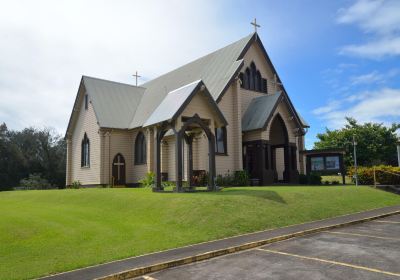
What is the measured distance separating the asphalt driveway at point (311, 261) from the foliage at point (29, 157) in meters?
44.8

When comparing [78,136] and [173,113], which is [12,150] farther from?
[173,113]

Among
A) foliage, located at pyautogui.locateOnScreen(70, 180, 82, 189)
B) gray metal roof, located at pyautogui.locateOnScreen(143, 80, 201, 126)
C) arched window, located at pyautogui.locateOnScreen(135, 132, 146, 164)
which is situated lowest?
foliage, located at pyautogui.locateOnScreen(70, 180, 82, 189)

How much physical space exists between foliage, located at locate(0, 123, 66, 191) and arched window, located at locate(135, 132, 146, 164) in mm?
22489

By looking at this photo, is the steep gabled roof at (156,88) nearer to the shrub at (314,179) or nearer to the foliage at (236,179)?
the shrub at (314,179)

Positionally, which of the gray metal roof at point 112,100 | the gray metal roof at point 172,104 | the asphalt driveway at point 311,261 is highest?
the gray metal roof at point 112,100

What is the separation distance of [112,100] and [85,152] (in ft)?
17.2

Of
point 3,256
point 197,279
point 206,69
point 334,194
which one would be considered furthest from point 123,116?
point 197,279

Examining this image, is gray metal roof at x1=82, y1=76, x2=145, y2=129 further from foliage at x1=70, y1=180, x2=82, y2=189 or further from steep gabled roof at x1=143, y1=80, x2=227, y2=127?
steep gabled roof at x1=143, y1=80, x2=227, y2=127

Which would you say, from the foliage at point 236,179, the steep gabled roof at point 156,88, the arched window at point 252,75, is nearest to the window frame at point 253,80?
the arched window at point 252,75

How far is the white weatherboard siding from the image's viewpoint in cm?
3198

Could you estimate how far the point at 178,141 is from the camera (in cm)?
1852

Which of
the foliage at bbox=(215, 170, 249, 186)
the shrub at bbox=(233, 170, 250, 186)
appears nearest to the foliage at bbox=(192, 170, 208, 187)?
the foliage at bbox=(215, 170, 249, 186)

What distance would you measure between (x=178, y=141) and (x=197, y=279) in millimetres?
11127

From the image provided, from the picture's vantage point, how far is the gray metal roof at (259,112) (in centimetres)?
2755
